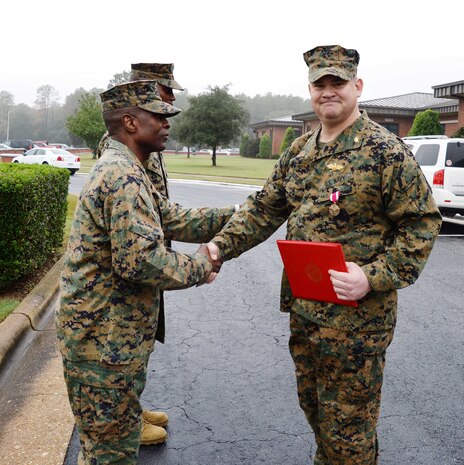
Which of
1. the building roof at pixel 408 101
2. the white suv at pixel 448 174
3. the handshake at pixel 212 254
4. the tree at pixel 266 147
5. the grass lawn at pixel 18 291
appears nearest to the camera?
the handshake at pixel 212 254

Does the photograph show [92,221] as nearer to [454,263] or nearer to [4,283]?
[4,283]

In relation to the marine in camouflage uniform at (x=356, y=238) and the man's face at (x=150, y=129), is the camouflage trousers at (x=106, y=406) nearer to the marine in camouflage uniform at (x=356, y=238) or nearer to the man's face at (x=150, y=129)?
the marine in camouflage uniform at (x=356, y=238)

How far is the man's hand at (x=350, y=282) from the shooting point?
2.60 metres

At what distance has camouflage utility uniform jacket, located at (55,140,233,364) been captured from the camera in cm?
247

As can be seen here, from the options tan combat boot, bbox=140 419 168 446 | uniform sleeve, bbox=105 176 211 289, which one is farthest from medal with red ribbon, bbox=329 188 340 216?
tan combat boot, bbox=140 419 168 446

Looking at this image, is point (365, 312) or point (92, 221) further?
point (365, 312)

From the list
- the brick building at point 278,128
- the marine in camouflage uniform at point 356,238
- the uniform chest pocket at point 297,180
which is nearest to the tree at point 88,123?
the brick building at point 278,128

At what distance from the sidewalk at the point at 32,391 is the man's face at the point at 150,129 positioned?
1915 mm

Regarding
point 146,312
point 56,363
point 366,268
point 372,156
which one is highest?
point 372,156

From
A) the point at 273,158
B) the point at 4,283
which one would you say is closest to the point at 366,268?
the point at 4,283

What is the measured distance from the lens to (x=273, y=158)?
59.3 meters

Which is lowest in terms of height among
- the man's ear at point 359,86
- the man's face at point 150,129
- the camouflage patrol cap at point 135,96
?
the man's face at point 150,129

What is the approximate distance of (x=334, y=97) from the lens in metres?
2.75

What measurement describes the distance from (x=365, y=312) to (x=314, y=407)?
2.08 feet
